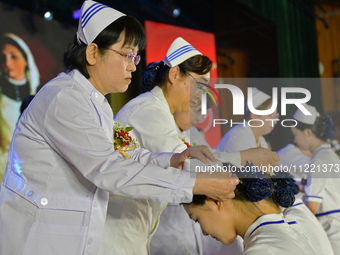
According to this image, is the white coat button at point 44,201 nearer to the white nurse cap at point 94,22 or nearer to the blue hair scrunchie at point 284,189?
the white nurse cap at point 94,22

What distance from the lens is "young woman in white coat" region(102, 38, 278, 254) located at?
2238mm

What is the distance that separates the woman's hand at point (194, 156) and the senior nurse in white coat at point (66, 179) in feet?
0.95

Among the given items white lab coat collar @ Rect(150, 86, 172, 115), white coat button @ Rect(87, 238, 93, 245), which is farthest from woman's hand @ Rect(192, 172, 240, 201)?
white lab coat collar @ Rect(150, 86, 172, 115)

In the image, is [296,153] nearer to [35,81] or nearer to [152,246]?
[152,246]

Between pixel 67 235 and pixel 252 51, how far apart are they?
685 centimetres

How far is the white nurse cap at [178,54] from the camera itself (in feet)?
9.01

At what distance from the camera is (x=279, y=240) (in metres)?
1.69

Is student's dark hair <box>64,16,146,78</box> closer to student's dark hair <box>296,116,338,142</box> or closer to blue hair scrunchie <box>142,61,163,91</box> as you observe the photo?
blue hair scrunchie <box>142,61,163,91</box>

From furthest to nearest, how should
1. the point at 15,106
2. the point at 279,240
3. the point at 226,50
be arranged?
1. the point at 226,50
2. the point at 15,106
3. the point at 279,240

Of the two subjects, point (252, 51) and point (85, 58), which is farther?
point (252, 51)

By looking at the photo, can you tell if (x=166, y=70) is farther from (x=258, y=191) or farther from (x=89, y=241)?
(x=89, y=241)

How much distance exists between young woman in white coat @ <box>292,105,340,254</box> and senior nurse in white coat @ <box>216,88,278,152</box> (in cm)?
76

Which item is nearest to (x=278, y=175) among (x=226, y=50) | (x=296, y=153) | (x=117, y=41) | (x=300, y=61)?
(x=117, y=41)

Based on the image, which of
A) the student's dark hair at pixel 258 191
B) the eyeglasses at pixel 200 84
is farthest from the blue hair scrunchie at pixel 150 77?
the student's dark hair at pixel 258 191
